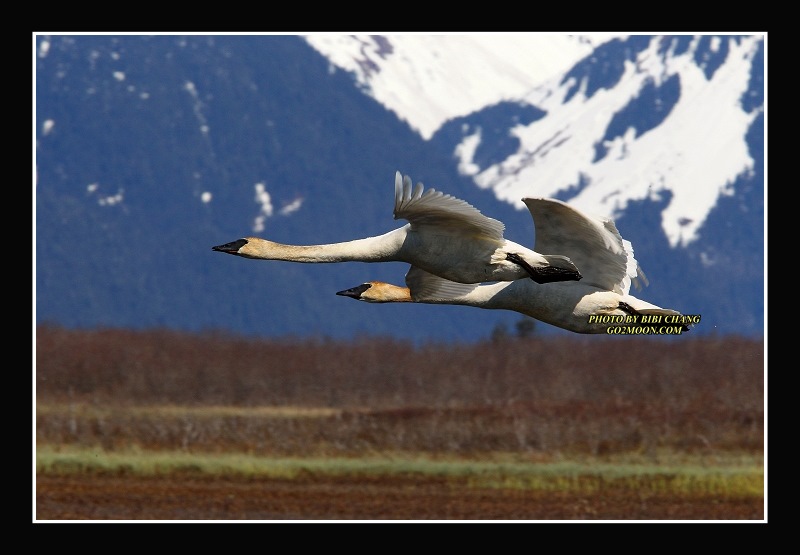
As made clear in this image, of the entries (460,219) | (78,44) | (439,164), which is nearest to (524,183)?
(439,164)

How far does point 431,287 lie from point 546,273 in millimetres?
1154

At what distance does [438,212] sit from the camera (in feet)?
25.5

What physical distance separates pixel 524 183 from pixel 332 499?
23.1 metres

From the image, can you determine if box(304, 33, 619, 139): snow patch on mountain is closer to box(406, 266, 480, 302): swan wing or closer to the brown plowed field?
the brown plowed field

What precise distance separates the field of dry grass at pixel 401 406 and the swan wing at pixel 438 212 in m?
10.3

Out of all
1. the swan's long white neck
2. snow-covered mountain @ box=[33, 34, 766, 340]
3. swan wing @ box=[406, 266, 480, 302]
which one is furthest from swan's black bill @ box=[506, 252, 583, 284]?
snow-covered mountain @ box=[33, 34, 766, 340]

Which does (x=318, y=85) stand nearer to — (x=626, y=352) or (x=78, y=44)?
(x=78, y=44)

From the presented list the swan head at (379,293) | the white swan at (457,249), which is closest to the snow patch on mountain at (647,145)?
the swan head at (379,293)

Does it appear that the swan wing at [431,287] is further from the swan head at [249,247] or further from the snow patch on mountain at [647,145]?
the snow patch on mountain at [647,145]

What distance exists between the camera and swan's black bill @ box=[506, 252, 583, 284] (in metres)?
8.00

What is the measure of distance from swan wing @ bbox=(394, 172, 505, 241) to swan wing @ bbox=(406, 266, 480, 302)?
3.41ft

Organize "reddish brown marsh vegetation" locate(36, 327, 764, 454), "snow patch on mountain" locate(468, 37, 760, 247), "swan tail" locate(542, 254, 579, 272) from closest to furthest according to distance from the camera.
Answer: "swan tail" locate(542, 254, 579, 272)
"reddish brown marsh vegetation" locate(36, 327, 764, 454)
"snow patch on mountain" locate(468, 37, 760, 247)

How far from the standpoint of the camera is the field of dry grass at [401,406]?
1844cm

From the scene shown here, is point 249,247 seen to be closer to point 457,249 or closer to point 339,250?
point 339,250
